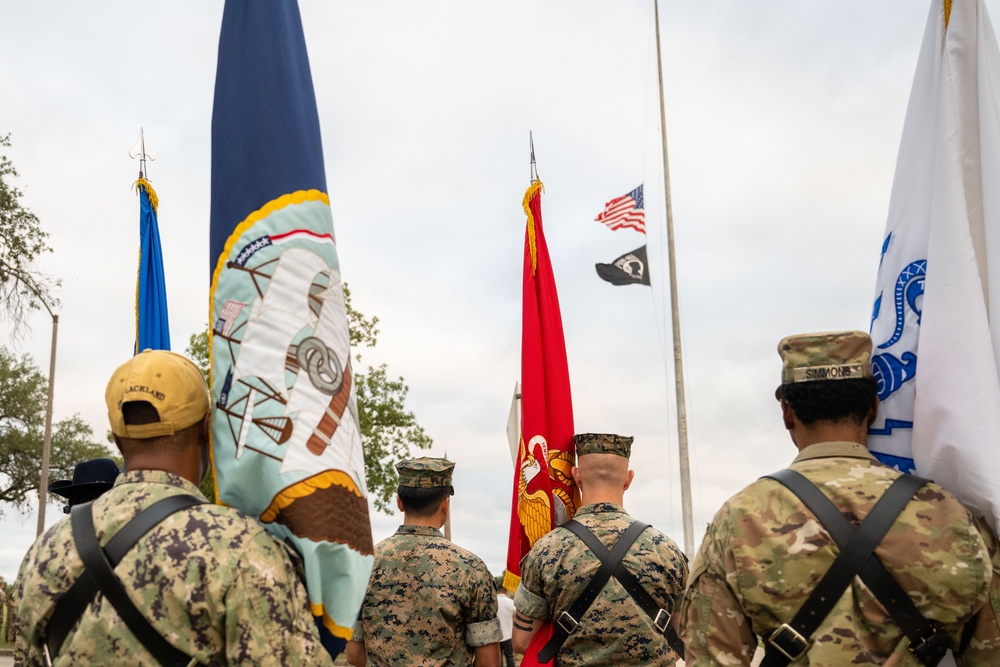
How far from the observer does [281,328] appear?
9.61ft

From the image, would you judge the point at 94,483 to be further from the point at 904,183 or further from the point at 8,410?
the point at 8,410

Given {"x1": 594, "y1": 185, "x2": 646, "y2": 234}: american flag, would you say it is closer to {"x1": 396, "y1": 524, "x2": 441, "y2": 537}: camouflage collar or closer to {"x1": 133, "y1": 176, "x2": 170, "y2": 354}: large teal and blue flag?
{"x1": 133, "y1": 176, "x2": 170, "y2": 354}: large teal and blue flag

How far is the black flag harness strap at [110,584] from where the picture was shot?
2447 millimetres

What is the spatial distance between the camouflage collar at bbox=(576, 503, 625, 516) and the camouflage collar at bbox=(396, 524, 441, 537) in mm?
858

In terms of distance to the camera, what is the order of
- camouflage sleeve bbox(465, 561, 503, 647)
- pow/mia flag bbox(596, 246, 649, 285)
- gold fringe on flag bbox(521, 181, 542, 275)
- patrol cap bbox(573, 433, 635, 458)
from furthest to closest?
pow/mia flag bbox(596, 246, 649, 285) < gold fringe on flag bbox(521, 181, 542, 275) < patrol cap bbox(573, 433, 635, 458) < camouflage sleeve bbox(465, 561, 503, 647)

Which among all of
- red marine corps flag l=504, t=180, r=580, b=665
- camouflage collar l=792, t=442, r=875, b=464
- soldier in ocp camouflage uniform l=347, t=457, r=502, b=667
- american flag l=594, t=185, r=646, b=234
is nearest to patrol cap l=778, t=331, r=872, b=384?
camouflage collar l=792, t=442, r=875, b=464

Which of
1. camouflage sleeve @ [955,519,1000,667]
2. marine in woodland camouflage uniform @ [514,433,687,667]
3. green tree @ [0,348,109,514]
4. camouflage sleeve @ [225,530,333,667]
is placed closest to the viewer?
camouflage sleeve @ [225,530,333,667]

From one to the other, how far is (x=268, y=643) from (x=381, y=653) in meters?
2.81

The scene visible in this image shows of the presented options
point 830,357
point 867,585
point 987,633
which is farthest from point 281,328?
point 987,633

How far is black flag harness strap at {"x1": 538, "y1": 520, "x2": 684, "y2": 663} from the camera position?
503cm

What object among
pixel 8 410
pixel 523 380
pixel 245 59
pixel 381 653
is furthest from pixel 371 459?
pixel 245 59

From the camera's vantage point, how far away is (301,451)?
2844mm

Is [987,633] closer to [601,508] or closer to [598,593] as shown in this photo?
[598,593]

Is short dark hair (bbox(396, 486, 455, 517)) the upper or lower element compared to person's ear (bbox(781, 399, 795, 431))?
lower
